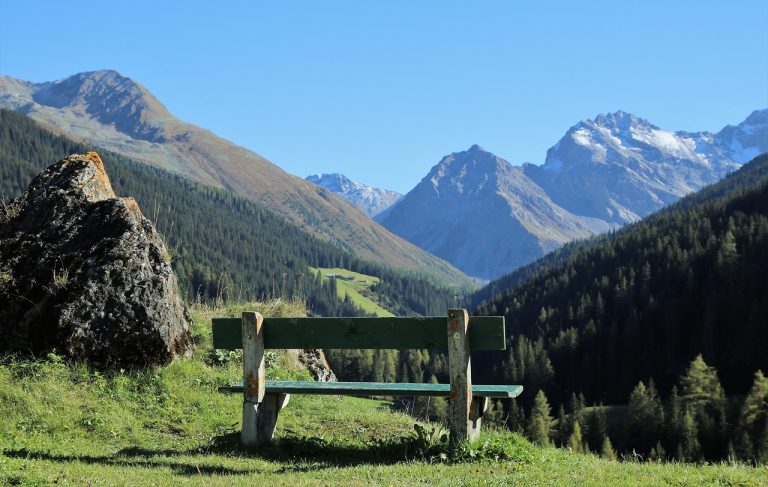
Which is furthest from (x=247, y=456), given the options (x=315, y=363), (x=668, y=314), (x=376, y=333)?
(x=668, y=314)

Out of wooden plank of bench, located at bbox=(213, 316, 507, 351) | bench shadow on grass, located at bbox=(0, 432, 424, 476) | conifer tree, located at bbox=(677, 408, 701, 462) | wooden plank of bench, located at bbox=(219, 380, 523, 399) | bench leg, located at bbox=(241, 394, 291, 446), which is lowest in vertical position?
conifer tree, located at bbox=(677, 408, 701, 462)

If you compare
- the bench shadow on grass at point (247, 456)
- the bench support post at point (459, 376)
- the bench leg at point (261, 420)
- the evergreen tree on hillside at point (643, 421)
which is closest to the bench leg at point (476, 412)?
the bench support post at point (459, 376)

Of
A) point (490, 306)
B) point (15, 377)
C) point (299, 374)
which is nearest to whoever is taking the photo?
point (15, 377)

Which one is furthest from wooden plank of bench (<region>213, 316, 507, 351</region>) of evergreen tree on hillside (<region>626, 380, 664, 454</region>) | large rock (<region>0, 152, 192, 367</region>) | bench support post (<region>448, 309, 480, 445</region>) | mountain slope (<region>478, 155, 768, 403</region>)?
mountain slope (<region>478, 155, 768, 403</region>)

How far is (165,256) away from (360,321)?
6024 millimetres

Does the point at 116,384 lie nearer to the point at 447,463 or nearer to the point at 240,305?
the point at 447,463

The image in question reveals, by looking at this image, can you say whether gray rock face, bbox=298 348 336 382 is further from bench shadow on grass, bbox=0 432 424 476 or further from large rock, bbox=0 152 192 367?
bench shadow on grass, bbox=0 432 424 476

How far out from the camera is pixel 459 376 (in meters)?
8.90

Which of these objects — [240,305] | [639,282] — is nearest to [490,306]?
[639,282]

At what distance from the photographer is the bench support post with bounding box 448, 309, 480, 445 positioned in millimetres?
8781

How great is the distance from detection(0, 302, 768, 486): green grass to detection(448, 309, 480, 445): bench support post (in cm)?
31

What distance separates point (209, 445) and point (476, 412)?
384 centimetres

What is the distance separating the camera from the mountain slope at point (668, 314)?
134m

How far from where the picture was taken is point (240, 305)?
19.5 m
